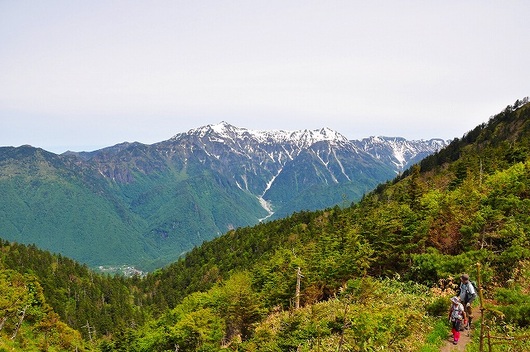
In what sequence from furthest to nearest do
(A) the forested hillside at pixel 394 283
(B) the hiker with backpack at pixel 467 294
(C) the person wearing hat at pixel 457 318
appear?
(B) the hiker with backpack at pixel 467 294 → (A) the forested hillside at pixel 394 283 → (C) the person wearing hat at pixel 457 318

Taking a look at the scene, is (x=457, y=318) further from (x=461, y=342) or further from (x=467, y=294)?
(x=467, y=294)

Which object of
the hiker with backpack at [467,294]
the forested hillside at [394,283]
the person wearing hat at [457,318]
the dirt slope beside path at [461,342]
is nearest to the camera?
the dirt slope beside path at [461,342]

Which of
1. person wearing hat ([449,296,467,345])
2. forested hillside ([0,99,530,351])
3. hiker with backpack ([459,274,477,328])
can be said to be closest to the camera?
person wearing hat ([449,296,467,345])

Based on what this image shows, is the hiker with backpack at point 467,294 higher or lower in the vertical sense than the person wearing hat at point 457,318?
higher

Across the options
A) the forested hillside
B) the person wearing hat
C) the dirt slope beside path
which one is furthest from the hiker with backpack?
the forested hillside

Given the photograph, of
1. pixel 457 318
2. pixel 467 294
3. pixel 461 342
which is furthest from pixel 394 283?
pixel 457 318

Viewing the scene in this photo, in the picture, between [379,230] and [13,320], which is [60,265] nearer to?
[13,320]

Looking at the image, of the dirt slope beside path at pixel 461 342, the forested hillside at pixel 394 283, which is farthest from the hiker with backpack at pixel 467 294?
the forested hillside at pixel 394 283

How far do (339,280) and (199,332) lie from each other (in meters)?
18.9

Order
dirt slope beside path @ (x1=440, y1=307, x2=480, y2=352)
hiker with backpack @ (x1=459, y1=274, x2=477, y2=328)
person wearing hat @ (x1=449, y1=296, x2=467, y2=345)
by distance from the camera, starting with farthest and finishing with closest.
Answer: hiker with backpack @ (x1=459, y1=274, x2=477, y2=328) < person wearing hat @ (x1=449, y1=296, x2=467, y2=345) < dirt slope beside path @ (x1=440, y1=307, x2=480, y2=352)

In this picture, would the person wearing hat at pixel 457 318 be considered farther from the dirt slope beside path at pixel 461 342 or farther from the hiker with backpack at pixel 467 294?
the hiker with backpack at pixel 467 294

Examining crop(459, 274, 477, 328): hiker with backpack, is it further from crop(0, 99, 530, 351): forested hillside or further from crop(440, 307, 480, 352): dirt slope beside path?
crop(0, 99, 530, 351): forested hillside

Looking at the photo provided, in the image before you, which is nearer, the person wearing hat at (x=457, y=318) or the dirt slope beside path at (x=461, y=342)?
the dirt slope beside path at (x=461, y=342)

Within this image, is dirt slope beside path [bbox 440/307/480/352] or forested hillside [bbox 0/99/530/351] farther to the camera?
forested hillside [bbox 0/99/530/351]
